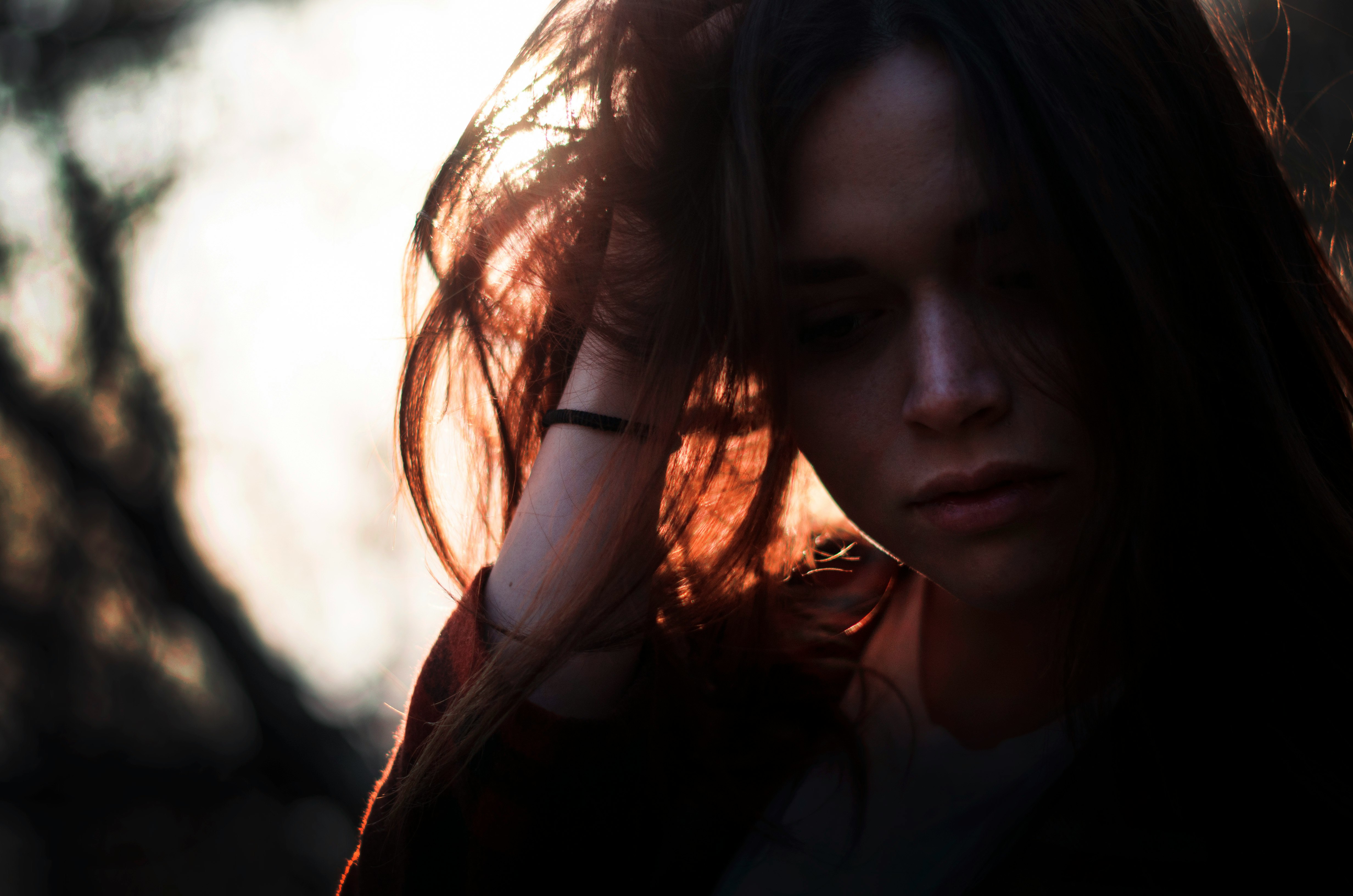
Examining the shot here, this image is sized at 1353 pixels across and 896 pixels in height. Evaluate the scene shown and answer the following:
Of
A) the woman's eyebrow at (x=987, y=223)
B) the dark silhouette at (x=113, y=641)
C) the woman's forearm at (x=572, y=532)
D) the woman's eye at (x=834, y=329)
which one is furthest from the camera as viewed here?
the dark silhouette at (x=113, y=641)

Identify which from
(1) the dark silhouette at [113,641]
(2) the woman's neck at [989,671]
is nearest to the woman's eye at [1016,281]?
(2) the woman's neck at [989,671]

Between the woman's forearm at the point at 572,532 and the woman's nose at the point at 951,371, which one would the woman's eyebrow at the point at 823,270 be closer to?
the woman's nose at the point at 951,371

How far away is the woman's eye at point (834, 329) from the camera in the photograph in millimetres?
981

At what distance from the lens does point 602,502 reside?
3.68 ft

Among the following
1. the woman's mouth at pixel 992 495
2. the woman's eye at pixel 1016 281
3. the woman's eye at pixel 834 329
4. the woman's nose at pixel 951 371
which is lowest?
the woman's mouth at pixel 992 495

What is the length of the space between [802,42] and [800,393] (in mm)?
443

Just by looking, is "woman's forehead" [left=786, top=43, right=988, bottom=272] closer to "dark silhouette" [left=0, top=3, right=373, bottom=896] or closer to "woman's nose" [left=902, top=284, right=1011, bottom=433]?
"woman's nose" [left=902, top=284, right=1011, bottom=433]

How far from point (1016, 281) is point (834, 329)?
0.22m

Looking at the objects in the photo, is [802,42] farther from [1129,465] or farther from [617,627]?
[617,627]

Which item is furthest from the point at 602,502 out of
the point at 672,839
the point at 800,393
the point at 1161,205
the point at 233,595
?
the point at 233,595

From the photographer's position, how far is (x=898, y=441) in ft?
3.20

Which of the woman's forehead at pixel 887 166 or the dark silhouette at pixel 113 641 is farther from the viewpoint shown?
the dark silhouette at pixel 113 641

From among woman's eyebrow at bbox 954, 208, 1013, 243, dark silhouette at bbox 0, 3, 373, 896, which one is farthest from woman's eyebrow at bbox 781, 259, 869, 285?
dark silhouette at bbox 0, 3, 373, 896

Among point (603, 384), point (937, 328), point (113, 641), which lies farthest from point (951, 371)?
point (113, 641)
